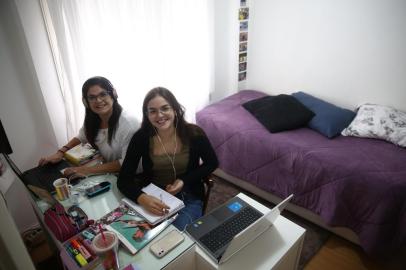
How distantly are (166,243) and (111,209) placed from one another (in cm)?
37

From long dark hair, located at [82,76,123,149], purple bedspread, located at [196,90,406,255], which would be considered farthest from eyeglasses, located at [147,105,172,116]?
purple bedspread, located at [196,90,406,255]

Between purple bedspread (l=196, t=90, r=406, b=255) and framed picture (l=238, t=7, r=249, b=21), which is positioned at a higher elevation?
framed picture (l=238, t=7, r=249, b=21)

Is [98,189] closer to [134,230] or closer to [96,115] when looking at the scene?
[134,230]

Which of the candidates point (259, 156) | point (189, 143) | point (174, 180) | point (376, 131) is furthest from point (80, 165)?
point (376, 131)

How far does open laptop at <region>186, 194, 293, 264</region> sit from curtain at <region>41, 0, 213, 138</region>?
2.90 feet

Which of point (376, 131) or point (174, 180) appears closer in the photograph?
point (174, 180)

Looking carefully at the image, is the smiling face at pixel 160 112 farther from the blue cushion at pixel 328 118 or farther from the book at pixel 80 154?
the blue cushion at pixel 328 118

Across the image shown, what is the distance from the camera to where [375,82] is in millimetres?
2256

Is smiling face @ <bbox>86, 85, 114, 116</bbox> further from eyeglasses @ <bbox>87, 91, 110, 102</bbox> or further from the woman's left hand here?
the woman's left hand

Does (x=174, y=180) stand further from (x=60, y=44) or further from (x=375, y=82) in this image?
(x=375, y=82)

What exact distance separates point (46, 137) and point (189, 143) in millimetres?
1224

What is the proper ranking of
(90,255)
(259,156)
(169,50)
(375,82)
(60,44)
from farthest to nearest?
(169,50) < (375,82) < (259,156) < (60,44) < (90,255)

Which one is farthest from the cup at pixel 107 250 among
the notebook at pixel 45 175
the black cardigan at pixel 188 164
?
the notebook at pixel 45 175

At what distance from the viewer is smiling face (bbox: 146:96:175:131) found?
1.41 metres
